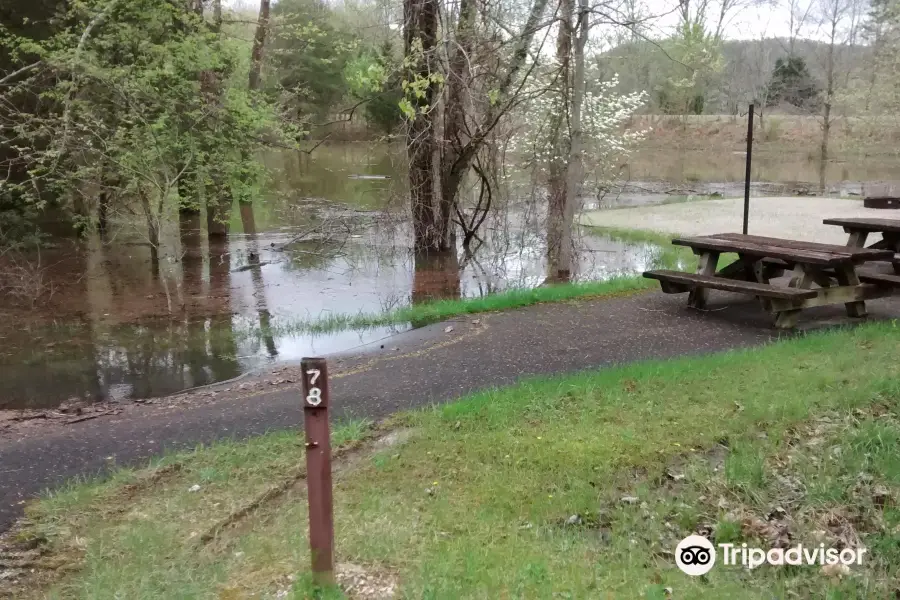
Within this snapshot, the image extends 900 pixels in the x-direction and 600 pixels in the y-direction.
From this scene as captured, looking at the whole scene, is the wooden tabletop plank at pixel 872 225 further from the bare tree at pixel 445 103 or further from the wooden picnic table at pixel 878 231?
the bare tree at pixel 445 103

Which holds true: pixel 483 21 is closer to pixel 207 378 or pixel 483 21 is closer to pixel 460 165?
pixel 460 165

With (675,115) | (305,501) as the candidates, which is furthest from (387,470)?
(675,115)

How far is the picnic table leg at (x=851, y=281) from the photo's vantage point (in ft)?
25.7

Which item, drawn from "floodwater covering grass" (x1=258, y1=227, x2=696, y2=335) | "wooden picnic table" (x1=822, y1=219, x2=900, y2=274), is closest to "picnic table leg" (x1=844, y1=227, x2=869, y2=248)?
"wooden picnic table" (x1=822, y1=219, x2=900, y2=274)

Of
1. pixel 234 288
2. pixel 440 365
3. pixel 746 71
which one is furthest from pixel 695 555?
pixel 746 71

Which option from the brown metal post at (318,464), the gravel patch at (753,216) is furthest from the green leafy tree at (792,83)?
the brown metal post at (318,464)

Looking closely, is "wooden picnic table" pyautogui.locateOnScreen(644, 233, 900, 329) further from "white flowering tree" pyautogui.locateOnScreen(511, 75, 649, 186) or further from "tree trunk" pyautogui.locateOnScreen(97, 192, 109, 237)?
"tree trunk" pyautogui.locateOnScreen(97, 192, 109, 237)

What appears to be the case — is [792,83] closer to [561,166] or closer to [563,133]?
[561,166]

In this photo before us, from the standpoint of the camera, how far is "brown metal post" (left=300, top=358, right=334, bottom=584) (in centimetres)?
311

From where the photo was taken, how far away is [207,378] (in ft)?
27.6

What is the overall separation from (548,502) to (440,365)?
315cm

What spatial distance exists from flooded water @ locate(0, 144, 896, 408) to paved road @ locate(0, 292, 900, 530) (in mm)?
1704

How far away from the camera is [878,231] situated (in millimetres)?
8867

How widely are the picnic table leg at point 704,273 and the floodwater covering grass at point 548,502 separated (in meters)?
2.99
